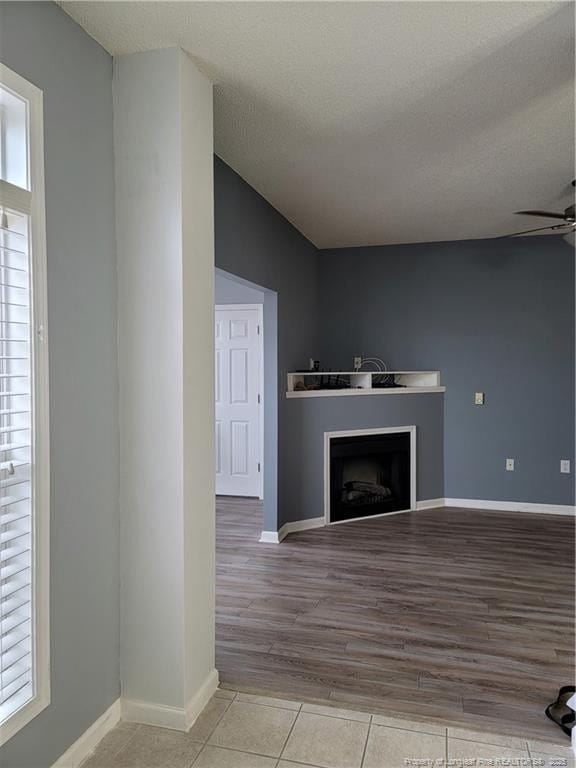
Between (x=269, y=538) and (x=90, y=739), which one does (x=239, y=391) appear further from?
(x=90, y=739)

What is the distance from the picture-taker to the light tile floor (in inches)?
77.1

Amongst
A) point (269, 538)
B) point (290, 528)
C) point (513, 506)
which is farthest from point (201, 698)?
point (513, 506)

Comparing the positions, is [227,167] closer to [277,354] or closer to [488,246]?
[277,354]

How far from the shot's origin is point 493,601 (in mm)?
3295

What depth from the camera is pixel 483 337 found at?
548 centimetres

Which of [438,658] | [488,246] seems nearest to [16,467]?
[438,658]

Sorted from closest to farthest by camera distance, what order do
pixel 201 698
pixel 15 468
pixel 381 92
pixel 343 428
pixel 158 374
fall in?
pixel 15 468, pixel 158 374, pixel 201 698, pixel 381 92, pixel 343 428

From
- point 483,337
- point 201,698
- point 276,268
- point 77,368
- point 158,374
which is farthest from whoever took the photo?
point 483,337

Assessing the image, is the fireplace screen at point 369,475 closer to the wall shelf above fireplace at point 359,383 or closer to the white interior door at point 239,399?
the wall shelf above fireplace at point 359,383

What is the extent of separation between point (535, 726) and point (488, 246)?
4.34 m

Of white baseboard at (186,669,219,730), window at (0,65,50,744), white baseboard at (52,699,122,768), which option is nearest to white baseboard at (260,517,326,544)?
white baseboard at (186,669,219,730)

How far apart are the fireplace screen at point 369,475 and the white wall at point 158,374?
2.93m

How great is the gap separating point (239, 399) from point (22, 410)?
4258 millimetres

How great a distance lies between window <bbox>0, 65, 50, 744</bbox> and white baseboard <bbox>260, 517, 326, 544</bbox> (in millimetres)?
2739
